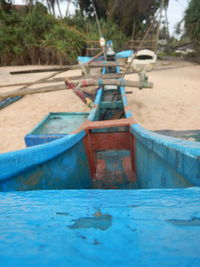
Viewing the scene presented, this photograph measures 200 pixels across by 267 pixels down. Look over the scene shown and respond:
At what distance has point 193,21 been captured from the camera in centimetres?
1077

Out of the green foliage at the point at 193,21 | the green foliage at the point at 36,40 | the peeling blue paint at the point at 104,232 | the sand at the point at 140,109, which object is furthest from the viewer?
the green foliage at the point at 36,40

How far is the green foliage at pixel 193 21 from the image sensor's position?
34.1 feet

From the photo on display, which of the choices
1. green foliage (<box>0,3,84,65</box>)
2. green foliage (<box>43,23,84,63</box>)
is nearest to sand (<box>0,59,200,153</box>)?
green foliage (<box>43,23,84,63</box>)

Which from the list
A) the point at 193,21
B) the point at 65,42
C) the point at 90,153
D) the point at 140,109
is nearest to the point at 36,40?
the point at 65,42

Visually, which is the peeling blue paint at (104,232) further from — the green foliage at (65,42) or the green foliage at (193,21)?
the green foliage at (193,21)

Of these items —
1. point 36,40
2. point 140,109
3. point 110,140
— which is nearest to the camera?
point 110,140

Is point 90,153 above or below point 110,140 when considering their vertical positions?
below

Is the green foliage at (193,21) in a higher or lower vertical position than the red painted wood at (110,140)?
higher

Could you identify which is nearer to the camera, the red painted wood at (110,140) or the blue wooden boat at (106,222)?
the blue wooden boat at (106,222)

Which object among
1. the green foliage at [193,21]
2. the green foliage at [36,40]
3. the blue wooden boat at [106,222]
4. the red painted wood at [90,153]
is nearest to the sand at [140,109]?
the red painted wood at [90,153]

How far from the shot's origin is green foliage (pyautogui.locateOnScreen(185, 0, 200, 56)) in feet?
34.1

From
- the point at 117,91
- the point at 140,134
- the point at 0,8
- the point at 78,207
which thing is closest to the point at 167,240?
the point at 78,207

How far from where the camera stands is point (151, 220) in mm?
459

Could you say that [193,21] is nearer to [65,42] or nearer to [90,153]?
[65,42]
